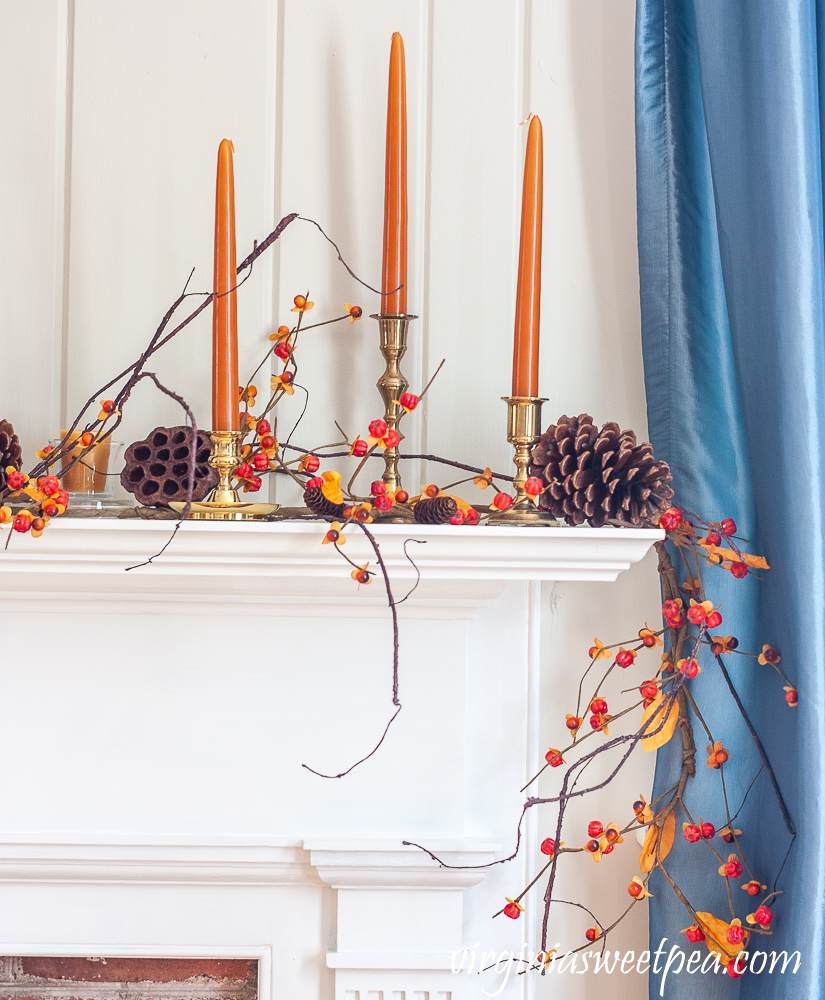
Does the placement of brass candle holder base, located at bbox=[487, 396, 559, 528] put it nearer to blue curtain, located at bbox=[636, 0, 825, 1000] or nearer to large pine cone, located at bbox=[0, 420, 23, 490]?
blue curtain, located at bbox=[636, 0, 825, 1000]

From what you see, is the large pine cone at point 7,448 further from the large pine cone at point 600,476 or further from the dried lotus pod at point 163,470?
the large pine cone at point 600,476

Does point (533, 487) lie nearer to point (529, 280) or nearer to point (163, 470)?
point (529, 280)

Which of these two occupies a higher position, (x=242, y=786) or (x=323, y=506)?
(x=323, y=506)

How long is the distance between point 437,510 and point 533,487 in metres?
0.08

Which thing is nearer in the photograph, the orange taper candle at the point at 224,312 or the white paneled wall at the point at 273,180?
the orange taper candle at the point at 224,312

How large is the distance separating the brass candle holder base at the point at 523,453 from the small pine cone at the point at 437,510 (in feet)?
0.16

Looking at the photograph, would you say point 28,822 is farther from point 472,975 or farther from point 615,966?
point 615,966

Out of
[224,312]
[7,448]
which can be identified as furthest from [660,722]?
[7,448]

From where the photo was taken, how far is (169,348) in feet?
2.49

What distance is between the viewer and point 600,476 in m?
0.60
